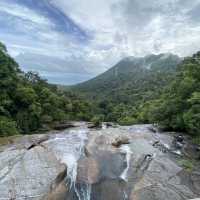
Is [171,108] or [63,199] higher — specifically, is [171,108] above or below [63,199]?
above

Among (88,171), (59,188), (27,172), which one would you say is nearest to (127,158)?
(88,171)

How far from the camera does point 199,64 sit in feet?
93.0

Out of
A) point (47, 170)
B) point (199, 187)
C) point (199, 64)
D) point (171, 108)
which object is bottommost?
point (199, 187)

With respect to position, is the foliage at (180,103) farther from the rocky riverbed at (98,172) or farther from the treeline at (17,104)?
the treeline at (17,104)

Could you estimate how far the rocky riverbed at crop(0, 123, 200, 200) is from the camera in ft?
38.6

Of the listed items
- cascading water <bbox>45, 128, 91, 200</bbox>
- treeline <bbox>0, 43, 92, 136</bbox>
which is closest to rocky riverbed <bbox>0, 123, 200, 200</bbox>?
cascading water <bbox>45, 128, 91, 200</bbox>

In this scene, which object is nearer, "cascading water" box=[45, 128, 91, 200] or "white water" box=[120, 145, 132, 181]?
"cascading water" box=[45, 128, 91, 200]

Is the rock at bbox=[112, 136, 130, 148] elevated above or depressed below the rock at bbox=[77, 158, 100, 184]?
above

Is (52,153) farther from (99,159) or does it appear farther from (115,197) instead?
(115,197)

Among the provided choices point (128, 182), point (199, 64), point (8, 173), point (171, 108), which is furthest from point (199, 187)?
point (199, 64)

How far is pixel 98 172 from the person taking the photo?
14344mm

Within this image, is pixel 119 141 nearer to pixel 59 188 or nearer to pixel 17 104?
pixel 59 188

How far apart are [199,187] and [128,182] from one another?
387cm

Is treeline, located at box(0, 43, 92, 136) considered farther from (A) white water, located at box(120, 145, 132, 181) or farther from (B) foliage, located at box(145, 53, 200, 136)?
(B) foliage, located at box(145, 53, 200, 136)
